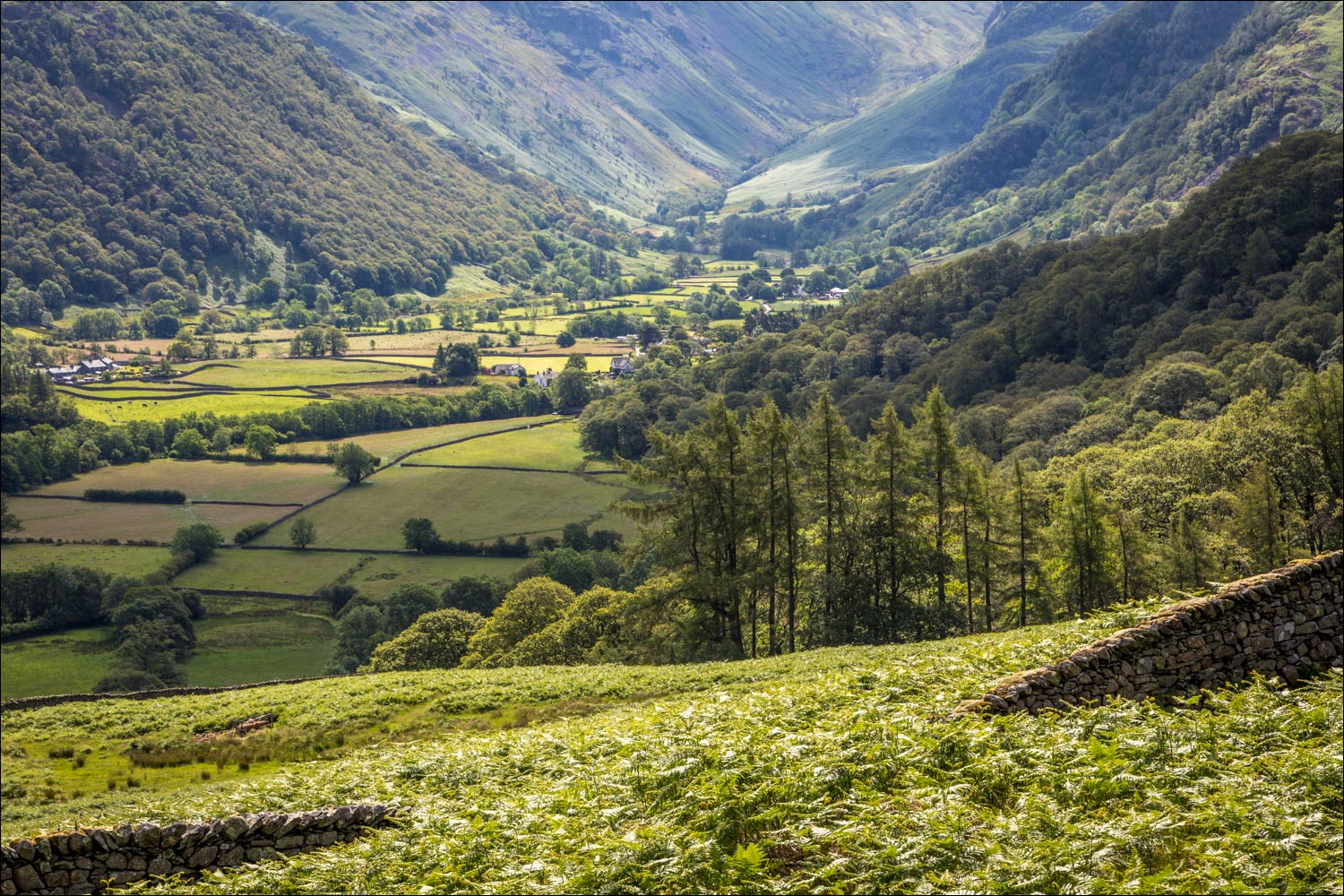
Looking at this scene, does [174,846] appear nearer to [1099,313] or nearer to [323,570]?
[323,570]

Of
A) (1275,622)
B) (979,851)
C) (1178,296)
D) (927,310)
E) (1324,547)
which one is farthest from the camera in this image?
(927,310)

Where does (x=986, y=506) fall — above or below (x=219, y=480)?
below

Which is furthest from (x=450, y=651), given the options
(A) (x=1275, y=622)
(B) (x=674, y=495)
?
(A) (x=1275, y=622)

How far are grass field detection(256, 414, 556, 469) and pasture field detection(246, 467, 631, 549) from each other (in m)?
14.9

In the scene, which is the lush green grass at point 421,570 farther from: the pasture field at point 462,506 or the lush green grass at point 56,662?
the lush green grass at point 56,662

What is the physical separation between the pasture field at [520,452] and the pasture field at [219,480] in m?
17.5

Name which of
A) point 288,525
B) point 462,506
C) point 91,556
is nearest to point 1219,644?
point 462,506

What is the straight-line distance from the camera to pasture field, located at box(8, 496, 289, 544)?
134250 millimetres

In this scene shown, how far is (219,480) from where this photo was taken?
516 ft

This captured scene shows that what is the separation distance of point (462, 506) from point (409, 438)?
4716 cm

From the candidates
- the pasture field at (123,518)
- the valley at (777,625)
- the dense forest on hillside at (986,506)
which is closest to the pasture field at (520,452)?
the valley at (777,625)

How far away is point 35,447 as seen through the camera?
164875 millimetres

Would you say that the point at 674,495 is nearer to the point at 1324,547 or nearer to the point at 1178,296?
the point at 1324,547

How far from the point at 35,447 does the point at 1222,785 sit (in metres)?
187
